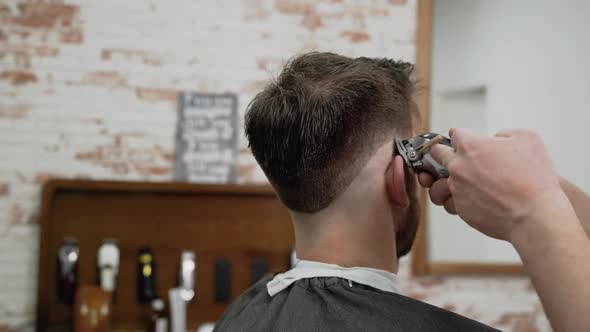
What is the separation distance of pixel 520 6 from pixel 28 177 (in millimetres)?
2629

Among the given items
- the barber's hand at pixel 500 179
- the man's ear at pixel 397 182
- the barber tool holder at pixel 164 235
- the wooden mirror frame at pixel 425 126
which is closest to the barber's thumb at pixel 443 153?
the barber's hand at pixel 500 179

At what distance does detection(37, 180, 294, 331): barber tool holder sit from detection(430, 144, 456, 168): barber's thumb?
1634 millimetres

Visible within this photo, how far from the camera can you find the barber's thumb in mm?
1069

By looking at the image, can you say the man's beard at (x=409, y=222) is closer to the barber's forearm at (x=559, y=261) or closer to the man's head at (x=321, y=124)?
the man's head at (x=321, y=124)

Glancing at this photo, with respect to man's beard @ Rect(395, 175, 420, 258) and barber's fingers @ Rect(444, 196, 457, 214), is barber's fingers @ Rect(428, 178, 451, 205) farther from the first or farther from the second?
man's beard @ Rect(395, 175, 420, 258)

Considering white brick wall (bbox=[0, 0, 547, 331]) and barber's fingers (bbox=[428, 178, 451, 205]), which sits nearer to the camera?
barber's fingers (bbox=[428, 178, 451, 205])

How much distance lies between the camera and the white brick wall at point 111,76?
2.58 m

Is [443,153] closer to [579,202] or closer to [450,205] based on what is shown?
[450,205]

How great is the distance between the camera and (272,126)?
1286 millimetres

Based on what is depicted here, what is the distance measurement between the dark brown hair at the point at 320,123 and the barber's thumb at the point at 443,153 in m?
0.20

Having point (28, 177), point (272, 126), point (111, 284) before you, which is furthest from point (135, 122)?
point (272, 126)

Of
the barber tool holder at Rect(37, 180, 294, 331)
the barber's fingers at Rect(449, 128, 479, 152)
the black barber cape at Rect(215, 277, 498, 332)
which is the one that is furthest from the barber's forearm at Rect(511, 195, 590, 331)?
the barber tool holder at Rect(37, 180, 294, 331)

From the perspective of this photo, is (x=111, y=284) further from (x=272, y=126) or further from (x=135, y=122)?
(x=272, y=126)

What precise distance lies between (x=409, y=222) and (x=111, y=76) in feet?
5.77
